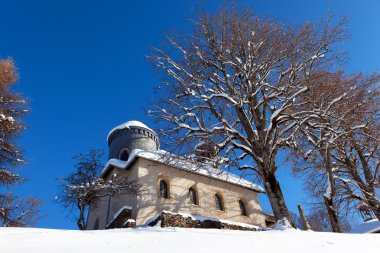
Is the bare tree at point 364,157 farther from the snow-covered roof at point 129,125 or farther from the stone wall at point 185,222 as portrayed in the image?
the snow-covered roof at point 129,125

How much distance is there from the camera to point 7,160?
46.1 feet

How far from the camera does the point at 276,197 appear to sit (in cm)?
946

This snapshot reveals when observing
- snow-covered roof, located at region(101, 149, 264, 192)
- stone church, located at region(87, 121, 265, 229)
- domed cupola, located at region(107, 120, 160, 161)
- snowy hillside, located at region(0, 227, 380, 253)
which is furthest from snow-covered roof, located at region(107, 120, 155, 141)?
snowy hillside, located at region(0, 227, 380, 253)

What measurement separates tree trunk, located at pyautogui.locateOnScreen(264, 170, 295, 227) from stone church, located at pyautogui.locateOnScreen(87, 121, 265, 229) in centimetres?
669

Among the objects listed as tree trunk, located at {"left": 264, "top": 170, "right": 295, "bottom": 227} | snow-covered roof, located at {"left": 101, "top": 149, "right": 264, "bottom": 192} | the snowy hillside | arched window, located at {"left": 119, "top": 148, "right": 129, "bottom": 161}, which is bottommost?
the snowy hillside

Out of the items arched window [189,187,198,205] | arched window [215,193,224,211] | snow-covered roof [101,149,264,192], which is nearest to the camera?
snow-covered roof [101,149,264,192]

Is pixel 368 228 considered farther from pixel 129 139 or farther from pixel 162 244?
pixel 162 244

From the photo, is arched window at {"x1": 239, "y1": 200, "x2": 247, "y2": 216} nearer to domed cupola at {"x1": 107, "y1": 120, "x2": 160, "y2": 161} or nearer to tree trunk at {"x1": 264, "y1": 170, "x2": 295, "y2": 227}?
domed cupola at {"x1": 107, "y1": 120, "x2": 160, "y2": 161}

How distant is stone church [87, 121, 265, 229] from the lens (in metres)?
16.9

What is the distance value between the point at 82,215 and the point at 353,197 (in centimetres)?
1297

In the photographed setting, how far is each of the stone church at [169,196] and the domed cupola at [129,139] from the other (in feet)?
0.26

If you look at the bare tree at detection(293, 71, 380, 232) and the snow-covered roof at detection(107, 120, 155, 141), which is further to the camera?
the snow-covered roof at detection(107, 120, 155, 141)

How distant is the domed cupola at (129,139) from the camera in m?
23.3

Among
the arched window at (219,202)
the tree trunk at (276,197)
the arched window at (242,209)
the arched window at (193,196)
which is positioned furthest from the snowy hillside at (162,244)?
the arched window at (242,209)
